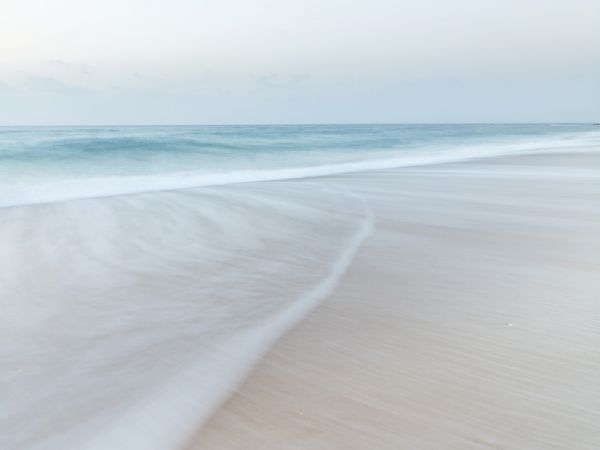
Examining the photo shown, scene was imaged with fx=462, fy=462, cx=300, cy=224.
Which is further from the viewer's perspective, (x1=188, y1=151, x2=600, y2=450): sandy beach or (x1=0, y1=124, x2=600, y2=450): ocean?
(x1=0, y1=124, x2=600, y2=450): ocean

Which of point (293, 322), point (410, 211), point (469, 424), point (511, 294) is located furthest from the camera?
point (410, 211)

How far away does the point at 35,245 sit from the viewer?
4.55 m

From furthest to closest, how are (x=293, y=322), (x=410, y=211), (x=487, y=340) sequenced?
(x=410, y=211) < (x=293, y=322) < (x=487, y=340)

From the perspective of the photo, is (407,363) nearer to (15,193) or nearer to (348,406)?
(348,406)

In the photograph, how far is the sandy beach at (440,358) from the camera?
171 cm

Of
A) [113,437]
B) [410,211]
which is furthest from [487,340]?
[410,211]

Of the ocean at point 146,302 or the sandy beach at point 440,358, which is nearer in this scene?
the sandy beach at point 440,358

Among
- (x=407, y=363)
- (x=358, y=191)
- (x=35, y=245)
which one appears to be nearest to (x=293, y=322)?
(x=407, y=363)

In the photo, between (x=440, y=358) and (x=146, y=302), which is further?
(x=146, y=302)

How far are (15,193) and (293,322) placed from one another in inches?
332

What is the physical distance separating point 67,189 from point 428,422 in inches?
382

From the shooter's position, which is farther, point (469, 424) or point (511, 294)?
point (511, 294)

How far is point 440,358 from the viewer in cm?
224

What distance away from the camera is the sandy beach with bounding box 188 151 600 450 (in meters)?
1.71
